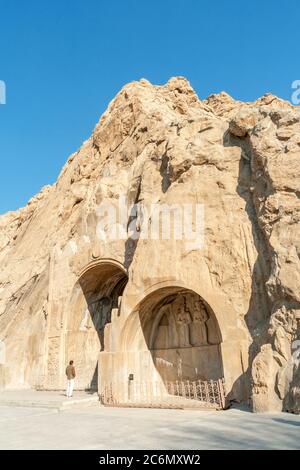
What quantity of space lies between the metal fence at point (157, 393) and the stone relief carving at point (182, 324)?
4.63 ft

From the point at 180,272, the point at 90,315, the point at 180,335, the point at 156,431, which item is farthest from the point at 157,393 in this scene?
the point at 156,431

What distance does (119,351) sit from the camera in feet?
45.5

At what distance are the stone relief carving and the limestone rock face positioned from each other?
42mm

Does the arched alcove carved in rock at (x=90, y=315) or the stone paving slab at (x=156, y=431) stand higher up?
the arched alcove carved in rock at (x=90, y=315)

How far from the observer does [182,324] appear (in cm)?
1493

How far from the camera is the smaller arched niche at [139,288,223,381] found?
45.6 feet

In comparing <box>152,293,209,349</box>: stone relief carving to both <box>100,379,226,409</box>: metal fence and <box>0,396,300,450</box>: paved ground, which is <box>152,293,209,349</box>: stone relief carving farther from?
<box>0,396,300,450</box>: paved ground

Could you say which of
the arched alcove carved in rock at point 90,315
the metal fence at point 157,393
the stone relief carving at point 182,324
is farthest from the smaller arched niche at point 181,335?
the arched alcove carved in rock at point 90,315

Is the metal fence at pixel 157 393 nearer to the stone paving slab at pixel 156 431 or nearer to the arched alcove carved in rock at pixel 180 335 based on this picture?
the arched alcove carved in rock at pixel 180 335

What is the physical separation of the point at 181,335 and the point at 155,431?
309 inches

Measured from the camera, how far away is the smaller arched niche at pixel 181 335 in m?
13.9

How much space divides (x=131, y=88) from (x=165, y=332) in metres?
17.1

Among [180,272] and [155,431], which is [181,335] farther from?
[155,431]

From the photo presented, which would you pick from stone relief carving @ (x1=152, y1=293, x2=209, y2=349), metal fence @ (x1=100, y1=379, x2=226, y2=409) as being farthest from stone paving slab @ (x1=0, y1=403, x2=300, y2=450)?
stone relief carving @ (x1=152, y1=293, x2=209, y2=349)
